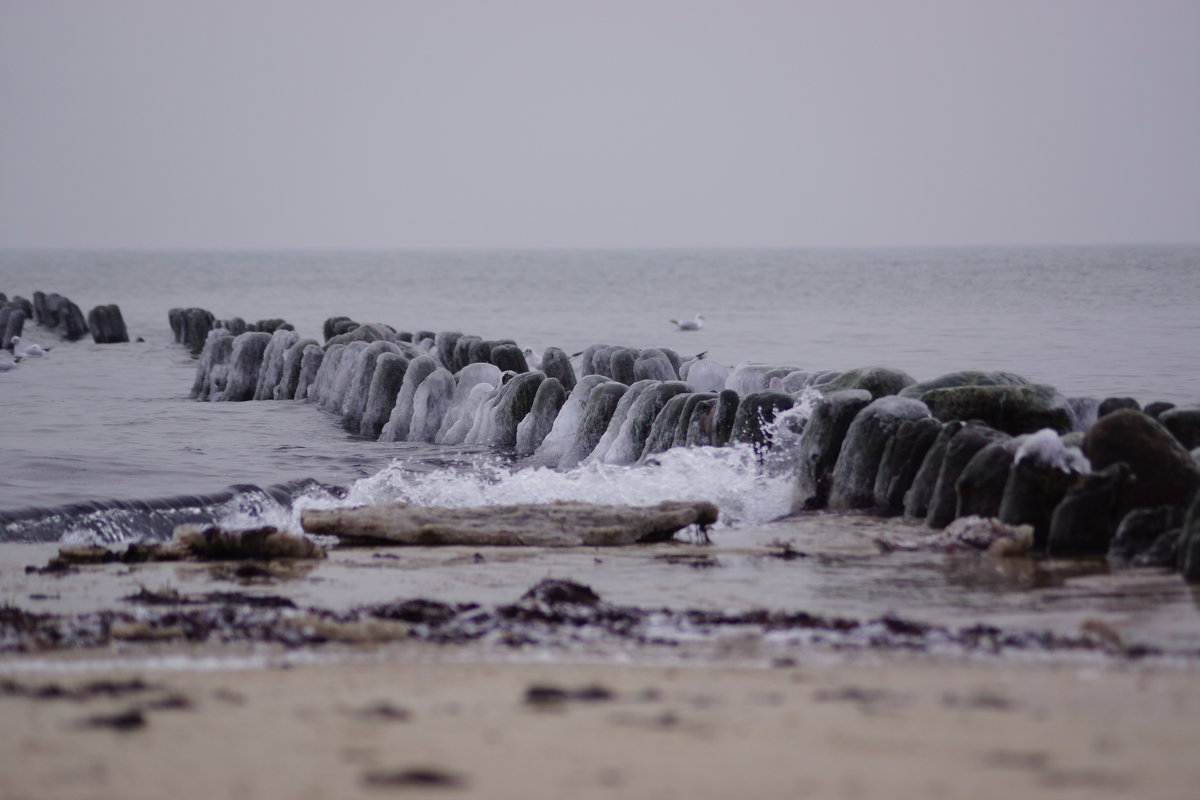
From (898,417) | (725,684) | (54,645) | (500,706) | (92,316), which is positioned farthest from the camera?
(92,316)

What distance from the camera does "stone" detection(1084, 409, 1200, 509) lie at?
217 inches

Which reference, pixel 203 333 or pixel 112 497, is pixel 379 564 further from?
pixel 203 333

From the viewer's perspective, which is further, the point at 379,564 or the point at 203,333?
the point at 203,333

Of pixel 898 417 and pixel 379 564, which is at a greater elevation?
pixel 898 417

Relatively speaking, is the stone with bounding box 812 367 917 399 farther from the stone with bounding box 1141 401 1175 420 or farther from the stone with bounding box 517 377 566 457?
the stone with bounding box 517 377 566 457

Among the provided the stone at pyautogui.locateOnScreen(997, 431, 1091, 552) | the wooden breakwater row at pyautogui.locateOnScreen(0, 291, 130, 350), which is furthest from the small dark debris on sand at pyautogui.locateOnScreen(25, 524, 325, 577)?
the wooden breakwater row at pyautogui.locateOnScreen(0, 291, 130, 350)

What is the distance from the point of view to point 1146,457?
5.58 meters

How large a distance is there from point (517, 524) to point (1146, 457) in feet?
9.90

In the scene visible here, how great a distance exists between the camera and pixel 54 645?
4078mm

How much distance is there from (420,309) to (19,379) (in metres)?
21.9

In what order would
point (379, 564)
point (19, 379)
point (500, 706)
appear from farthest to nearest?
point (19, 379) < point (379, 564) < point (500, 706)

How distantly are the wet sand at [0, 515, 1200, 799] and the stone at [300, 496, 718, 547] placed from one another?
1.02 m

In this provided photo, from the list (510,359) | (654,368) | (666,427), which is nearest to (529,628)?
(666,427)

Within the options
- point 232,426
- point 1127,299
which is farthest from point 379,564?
point 1127,299
